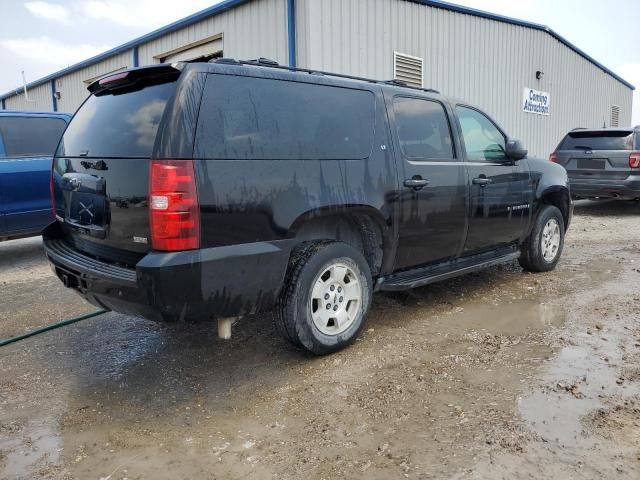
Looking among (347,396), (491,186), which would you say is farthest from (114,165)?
(491,186)

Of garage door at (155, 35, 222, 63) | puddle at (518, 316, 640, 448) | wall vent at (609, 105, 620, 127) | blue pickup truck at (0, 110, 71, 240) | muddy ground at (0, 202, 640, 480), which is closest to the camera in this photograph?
muddy ground at (0, 202, 640, 480)

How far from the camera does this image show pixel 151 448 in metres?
2.60

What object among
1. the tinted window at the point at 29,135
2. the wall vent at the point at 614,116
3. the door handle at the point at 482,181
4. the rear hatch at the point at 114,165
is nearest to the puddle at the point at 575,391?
the door handle at the point at 482,181

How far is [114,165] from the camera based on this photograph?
118 inches

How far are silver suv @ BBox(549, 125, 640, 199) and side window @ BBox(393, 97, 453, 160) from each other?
676 centimetres

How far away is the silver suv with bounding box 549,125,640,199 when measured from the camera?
9.61 m

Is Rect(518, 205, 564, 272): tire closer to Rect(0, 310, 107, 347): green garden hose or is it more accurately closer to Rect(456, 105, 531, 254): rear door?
Rect(456, 105, 531, 254): rear door

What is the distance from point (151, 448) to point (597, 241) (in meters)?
7.07

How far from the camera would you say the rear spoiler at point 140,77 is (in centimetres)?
295

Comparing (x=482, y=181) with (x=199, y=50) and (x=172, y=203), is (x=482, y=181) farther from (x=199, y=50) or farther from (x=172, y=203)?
(x=199, y=50)

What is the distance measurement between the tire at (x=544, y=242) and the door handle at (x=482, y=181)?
3.66ft

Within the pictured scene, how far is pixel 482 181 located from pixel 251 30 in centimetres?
667

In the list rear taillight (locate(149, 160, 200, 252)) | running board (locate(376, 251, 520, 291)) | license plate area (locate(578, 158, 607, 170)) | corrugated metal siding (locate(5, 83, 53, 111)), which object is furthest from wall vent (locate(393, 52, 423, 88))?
corrugated metal siding (locate(5, 83, 53, 111))

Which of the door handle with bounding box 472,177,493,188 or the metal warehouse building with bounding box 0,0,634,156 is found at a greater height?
the metal warehouse building with bounding box 0,0,634,156
